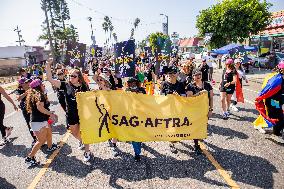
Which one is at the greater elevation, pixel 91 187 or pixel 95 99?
pixel 95 99

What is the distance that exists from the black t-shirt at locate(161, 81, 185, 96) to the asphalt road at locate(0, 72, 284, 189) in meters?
1.43

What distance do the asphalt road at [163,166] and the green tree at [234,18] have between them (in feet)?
85.8

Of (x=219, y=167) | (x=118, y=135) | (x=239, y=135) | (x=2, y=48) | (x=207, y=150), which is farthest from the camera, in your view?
(x=2, y=48)

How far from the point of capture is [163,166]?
603 cm

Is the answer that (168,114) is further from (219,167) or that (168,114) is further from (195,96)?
(219,167)

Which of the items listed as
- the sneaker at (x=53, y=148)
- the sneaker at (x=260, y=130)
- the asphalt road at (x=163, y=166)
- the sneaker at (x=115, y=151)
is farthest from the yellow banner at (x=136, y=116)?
the sneaker at (x=260, y=130)

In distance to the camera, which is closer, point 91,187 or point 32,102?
point 91,187

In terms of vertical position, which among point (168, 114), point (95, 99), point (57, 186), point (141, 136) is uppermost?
point (95, 99)

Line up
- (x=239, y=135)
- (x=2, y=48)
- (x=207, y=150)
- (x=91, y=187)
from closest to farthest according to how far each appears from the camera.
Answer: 1. (x=91, y=187)
2. (x=207, y=150)
3. (x=239, y=135)
4. (x=2, y=48)

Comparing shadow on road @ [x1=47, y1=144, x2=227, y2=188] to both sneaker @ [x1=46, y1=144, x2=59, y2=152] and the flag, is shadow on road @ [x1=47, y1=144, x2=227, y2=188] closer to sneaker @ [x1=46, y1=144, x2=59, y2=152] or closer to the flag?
sneaker @ [x1=46, y1=144, x2=59, y2=152]

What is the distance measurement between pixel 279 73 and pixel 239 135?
1.99 m

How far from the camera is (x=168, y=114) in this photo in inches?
243

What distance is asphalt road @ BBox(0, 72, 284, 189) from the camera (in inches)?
209

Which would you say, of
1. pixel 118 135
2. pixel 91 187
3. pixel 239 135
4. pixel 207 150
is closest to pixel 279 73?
pixel 239 135
